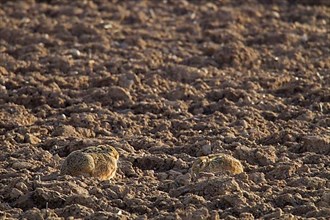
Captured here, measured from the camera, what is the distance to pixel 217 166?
430cm

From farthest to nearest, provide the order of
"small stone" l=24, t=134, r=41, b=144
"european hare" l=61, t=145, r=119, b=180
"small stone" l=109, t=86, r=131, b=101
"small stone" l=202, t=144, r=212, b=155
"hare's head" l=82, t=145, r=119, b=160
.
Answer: "small stone" l=109, t=86, r=131, b=101 < "small stone" l=24, t=134, r=41, b=144 < "small stone" l=202, t=144, r=212, b=155 < "hare's head" l=82, t=145, r=119, b=160 < "european hare" l=61, t=145, r=119, b=180

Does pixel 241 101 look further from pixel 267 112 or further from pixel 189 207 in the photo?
pixel 189 207

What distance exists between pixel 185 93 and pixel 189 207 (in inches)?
66.3

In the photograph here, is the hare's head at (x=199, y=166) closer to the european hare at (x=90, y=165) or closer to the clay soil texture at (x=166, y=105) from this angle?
the clay soil texture at (x=166, y=105)

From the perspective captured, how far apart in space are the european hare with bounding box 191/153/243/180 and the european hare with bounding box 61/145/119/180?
39 centimetres

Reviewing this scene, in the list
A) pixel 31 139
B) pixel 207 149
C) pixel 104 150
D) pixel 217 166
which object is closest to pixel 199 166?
pixel 217 166

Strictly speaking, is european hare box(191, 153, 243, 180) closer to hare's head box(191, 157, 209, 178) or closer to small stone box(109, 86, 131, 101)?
hare's head box(191, 157, 209, 178)

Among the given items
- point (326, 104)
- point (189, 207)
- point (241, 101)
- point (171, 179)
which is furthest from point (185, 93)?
point (189, 207)

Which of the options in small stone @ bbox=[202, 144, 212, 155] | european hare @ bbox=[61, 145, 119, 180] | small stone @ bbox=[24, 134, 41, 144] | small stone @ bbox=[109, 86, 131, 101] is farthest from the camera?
small stone @ bbox=[109, 86, 131, 101]

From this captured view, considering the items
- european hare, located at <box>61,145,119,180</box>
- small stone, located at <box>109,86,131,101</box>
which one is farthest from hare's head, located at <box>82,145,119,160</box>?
small stone, located at <box>109,86,131,101</box>

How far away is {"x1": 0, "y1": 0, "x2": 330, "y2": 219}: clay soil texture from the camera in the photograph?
156 inches

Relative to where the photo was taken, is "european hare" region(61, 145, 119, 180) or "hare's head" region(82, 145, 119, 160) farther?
"hare's head" region(82, 145, 119, 160)

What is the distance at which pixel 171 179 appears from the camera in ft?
13.9

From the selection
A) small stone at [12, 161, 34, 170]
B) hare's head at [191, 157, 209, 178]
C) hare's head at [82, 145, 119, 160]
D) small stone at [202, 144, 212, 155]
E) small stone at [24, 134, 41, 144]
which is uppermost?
hare's head at [82, 145, 119, 160]
